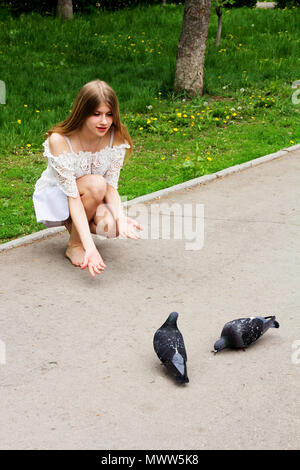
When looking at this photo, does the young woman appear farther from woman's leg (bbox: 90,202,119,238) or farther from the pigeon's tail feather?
the pigeon's tail feather

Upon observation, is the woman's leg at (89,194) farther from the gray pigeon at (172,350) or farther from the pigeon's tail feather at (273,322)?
the pigeon's tail feather at (273,322)

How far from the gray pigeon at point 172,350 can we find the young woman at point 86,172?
974 mm

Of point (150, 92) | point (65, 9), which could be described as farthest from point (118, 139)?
point (65, 9)

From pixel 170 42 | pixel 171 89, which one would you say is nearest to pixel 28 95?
pixel 171 89

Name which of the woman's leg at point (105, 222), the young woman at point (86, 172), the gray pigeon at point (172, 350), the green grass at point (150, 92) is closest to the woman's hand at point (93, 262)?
the young woman at point (86, 172)

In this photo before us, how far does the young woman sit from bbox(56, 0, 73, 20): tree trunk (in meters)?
12.4

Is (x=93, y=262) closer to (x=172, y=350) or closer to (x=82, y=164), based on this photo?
(x=82, y=164)

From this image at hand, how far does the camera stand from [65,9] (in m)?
16.1

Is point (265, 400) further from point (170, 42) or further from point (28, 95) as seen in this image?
point (170, 42)

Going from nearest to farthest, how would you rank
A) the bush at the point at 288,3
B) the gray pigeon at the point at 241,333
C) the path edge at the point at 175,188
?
the gray pigeon at the point at 241,333, the path edge at the point at 175,188, the bush at the point at 288,3

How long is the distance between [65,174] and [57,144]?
226 mm

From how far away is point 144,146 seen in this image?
8.09 meters

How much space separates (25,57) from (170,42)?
3317 millimetres

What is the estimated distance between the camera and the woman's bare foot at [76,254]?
4.71m
